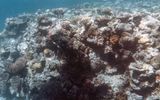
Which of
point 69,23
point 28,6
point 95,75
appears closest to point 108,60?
point 95,75

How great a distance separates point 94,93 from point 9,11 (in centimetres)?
3580

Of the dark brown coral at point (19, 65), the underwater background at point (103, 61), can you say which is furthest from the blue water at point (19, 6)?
the underwater background at point (103, 61)

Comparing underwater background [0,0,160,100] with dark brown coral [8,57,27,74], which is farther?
dark brown coral [8,57,27,74]

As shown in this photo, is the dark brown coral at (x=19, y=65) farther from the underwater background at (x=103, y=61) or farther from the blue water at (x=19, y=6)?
the blue water at (x=19, y=6)

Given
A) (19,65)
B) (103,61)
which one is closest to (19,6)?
(19,65)

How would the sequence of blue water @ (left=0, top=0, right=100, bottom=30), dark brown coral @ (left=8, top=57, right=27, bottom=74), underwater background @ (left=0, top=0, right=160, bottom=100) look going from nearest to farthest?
underwater background @ (left=0, top=0, right=160, bottom=100) → dark brown coral @ (left=8, top=57, right=27, bottom=74) → blue water @ (left=0, top=0, right=100, bottom=30)

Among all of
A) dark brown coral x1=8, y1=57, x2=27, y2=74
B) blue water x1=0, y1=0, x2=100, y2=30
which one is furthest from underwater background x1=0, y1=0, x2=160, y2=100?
blue water x1=0, y1=0, x2=100, y2=30

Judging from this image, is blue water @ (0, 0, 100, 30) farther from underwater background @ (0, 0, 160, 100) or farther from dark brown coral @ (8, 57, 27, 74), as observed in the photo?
underwater background @ (0, 0, 160, 100)

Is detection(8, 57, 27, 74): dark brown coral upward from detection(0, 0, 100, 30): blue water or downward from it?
downward

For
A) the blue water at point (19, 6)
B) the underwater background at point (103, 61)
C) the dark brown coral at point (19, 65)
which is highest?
the blue water at point (19, 6)

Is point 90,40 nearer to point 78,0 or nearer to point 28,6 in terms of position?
point 78,0

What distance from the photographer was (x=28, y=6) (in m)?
39.5

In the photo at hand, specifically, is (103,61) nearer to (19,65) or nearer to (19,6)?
(19,65)

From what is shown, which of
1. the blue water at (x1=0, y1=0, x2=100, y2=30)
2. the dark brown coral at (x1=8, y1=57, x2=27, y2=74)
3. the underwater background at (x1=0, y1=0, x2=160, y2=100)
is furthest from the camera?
the blue water at (x1=0, y1=0, x2=100, y2=30)
